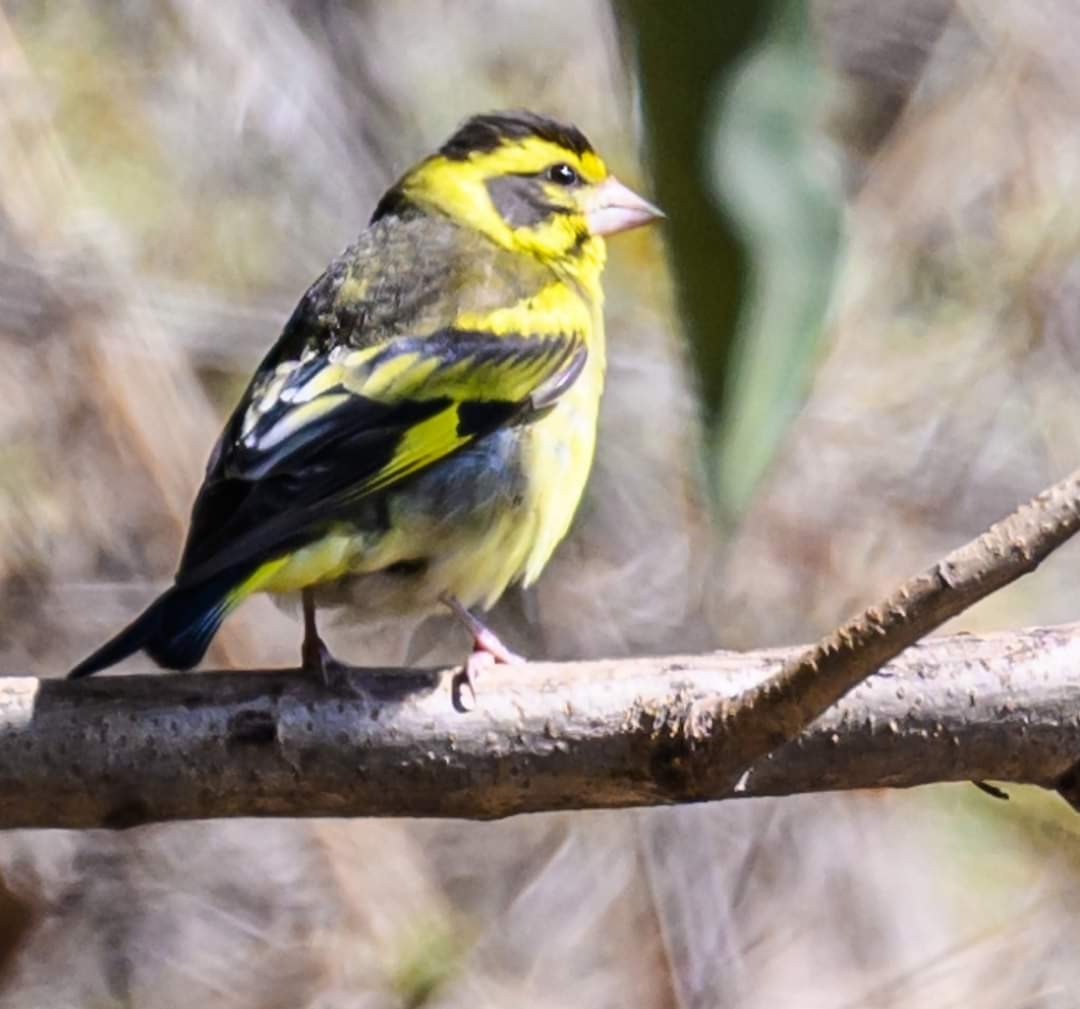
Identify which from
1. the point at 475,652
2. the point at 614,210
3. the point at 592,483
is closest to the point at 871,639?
the point at 475,652

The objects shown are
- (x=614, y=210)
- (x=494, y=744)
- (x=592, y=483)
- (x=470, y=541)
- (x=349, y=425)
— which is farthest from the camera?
(x=592, y=483)

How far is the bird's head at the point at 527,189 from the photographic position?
3.13 m

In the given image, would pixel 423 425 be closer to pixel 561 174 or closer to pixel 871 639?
pixel 561 174

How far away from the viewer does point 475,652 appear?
7.71 feet

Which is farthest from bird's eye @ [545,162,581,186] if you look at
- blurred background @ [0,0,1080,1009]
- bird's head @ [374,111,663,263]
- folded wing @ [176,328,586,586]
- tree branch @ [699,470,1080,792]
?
tree branch @ [699,470,1080,792]

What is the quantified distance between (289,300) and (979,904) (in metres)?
2.21

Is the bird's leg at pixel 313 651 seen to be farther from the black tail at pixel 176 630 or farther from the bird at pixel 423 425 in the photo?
the black tail at pixel 176 630

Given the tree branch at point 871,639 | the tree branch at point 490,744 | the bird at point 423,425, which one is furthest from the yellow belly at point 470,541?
the tree branch at point 871,639

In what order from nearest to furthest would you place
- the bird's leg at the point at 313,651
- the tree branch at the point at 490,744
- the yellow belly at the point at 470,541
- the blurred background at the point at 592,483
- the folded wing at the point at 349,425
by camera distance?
1. the tree branch at the point at 490,744
2. the bird's leg at the point at 313,651
3. the folded wing at the point at 349,425
4. the yellow belly at the point at 470,541
5. the blurred background at the point at 592,483

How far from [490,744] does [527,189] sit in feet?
4.77

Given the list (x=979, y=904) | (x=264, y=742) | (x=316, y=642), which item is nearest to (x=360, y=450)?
(x=316, y=642)

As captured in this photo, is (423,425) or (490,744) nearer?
(490,744)

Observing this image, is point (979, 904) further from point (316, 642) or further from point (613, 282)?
point (316, 642)

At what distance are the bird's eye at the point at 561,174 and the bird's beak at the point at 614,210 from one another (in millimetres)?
50
